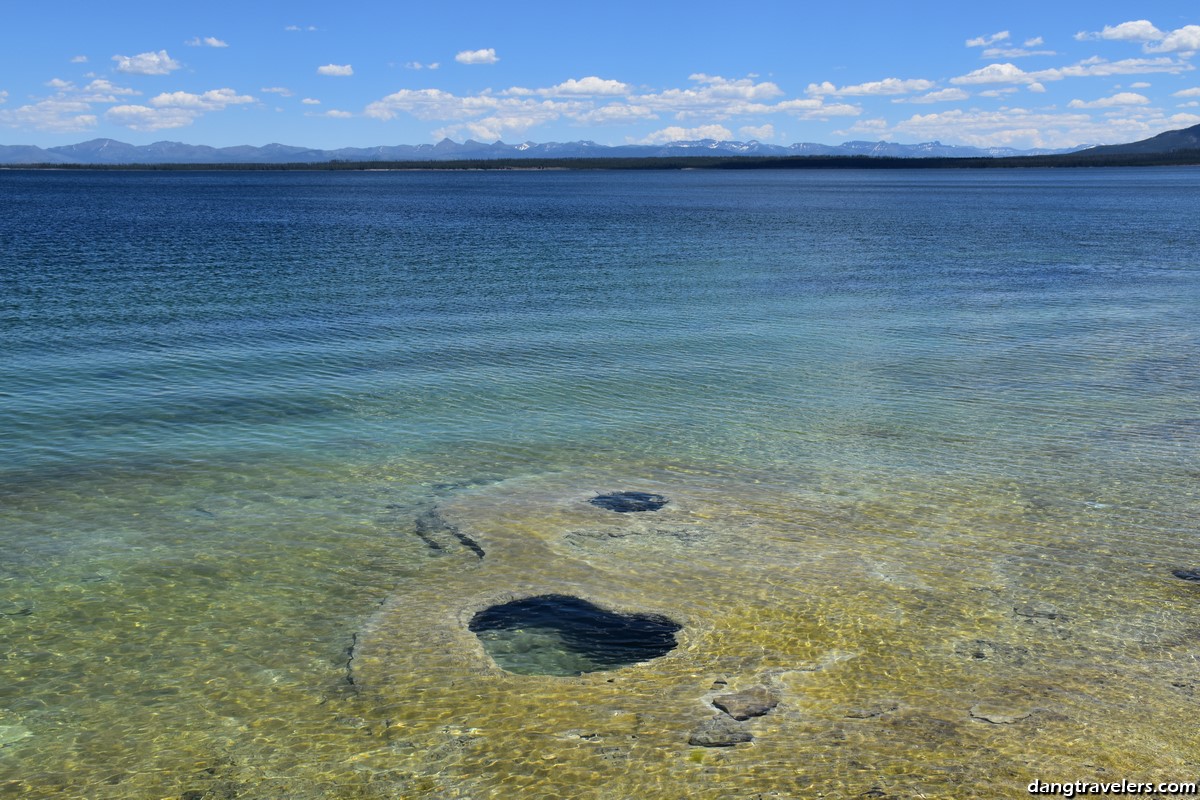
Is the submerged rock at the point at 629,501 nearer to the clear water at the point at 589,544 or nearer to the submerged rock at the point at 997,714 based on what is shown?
the clear water at the point at 589,544

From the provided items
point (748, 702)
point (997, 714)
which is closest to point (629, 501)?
point (748, 702)

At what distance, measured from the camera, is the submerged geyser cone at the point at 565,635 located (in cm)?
1065

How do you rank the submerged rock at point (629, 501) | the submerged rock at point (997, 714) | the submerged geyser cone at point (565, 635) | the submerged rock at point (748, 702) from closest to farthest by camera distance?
the submerged rock at point (997, 714)
the submerged rock at point (748, 702)
the submerged geyser cone at point (565, 635)
the submerged rock at point (629, 501)

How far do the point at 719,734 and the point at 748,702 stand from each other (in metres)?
0.68

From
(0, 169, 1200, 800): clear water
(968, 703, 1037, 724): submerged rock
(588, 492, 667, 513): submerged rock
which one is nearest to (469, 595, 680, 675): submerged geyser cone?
(0, 169, 1200, 800): clear water

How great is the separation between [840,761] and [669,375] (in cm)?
1700

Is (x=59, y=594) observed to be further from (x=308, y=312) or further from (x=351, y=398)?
(x=308, y=312)

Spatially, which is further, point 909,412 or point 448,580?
point 909,412

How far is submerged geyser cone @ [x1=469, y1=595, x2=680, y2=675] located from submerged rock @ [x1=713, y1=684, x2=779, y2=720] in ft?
3.81

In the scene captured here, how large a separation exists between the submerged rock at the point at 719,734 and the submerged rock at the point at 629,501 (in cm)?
623

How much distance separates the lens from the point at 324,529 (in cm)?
1470

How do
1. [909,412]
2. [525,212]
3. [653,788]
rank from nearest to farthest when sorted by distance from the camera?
1. [653,788]
2. [909,412]
3. [525,212]

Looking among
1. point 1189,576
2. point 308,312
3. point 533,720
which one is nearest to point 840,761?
point 533,720

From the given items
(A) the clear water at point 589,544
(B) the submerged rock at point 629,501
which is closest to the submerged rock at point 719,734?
(A) the clear water at point 589,544
